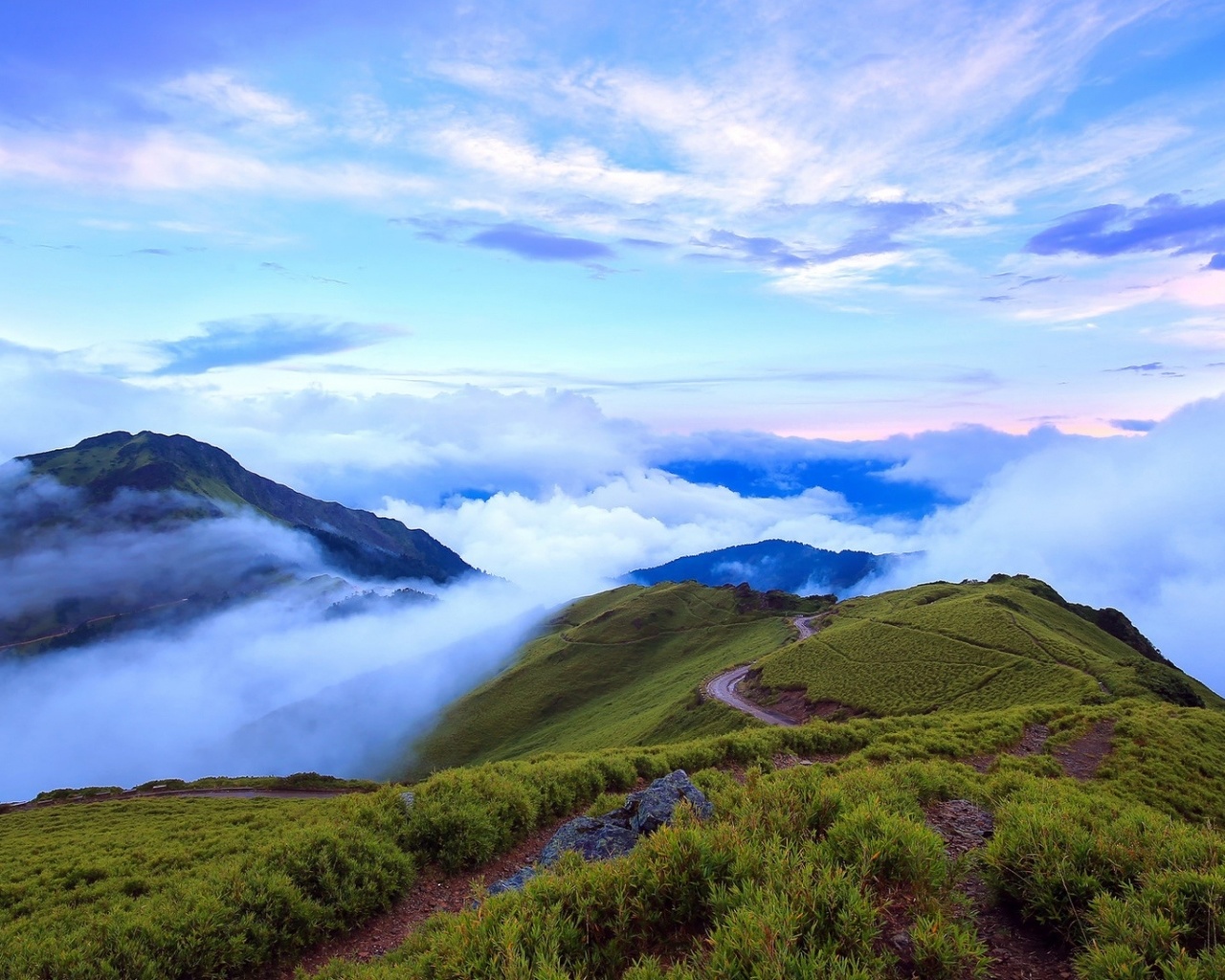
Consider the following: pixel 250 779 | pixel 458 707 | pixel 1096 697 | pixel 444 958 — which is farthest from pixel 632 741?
pixel 458 707

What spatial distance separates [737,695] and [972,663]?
106ft

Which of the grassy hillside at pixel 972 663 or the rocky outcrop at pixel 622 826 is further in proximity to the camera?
the grassy hillside at pixel 972 663

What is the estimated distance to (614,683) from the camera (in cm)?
15975

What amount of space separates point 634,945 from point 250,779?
204 ft

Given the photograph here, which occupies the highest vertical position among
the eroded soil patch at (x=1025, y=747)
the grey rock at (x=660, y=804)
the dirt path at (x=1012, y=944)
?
the dirt path at (x=1012, y=944)

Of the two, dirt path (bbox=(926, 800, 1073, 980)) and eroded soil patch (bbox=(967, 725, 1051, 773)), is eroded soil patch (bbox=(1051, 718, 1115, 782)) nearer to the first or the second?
eroded soil patch (bbox=(967, 725, 1051, 773))

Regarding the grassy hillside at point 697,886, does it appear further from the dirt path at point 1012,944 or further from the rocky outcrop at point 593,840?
the rocky outcrop at point 593,840

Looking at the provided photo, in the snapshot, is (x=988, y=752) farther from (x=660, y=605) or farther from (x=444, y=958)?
(x=660, y=605)

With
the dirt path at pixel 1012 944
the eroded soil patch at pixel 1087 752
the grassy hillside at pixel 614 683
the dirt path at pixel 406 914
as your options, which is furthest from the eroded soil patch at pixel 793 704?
the dirt path at pixel 1012 944

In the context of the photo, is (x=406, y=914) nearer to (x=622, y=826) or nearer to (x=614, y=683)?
(x=622, y=826)

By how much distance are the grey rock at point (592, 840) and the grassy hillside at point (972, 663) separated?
184 ft

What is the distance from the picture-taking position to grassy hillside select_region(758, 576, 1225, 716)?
6462cm

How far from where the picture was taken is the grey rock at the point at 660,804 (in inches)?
603

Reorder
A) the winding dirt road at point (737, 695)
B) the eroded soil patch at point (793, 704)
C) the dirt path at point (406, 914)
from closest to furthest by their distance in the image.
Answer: the dirt path at point (406, 914)
the eroded soil patch at point (793, 704)
the winding dirt road at point (737, 695)
